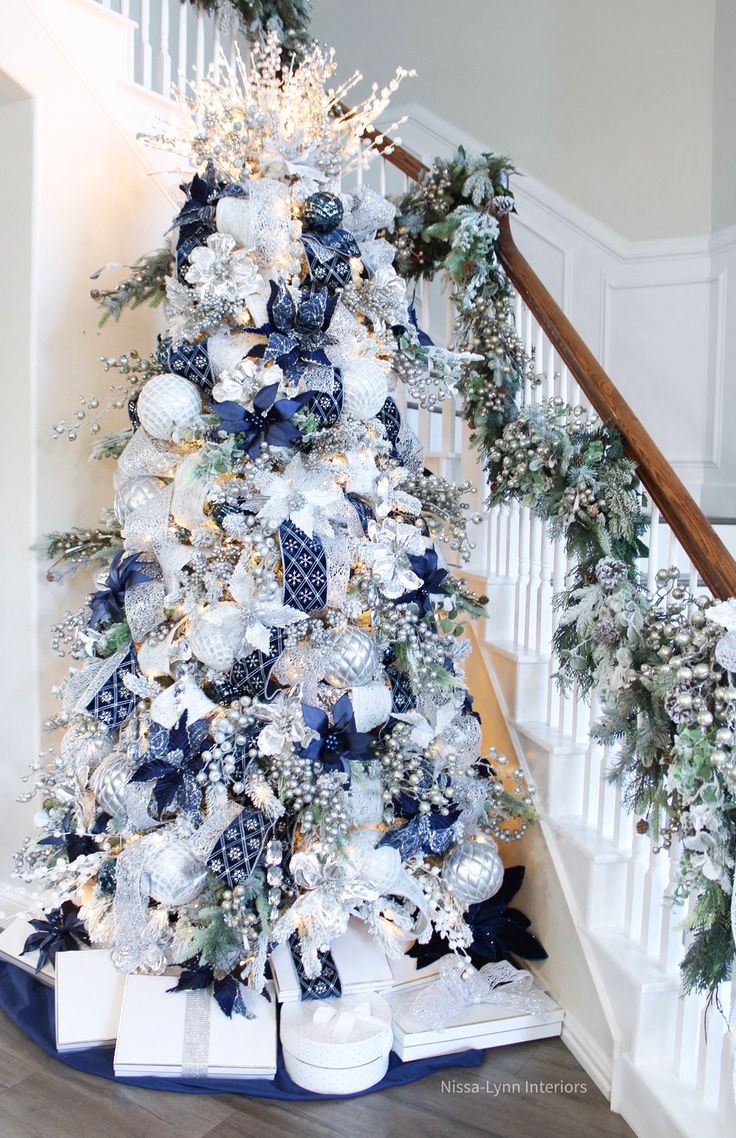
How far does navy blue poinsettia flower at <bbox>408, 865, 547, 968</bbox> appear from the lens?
2146 mm

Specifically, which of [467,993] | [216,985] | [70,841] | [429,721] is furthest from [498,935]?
[70,841]

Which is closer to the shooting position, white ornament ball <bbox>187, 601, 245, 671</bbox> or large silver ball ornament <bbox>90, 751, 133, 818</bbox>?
white ornament ball <bbox>187, 601, 245, 671</bbox>

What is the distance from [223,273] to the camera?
1818 millimetres

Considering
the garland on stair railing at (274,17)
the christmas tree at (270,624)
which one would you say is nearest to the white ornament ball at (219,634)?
the christmas tree at (270,624)

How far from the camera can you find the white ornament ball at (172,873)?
1.79m

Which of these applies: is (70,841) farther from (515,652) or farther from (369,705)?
(515,652)

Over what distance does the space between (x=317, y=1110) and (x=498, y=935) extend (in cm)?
64

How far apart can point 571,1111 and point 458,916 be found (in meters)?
0.44

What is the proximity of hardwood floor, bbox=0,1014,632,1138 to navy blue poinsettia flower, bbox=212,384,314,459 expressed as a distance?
4.37 ft

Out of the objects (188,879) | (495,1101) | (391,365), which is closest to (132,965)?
(188,879)

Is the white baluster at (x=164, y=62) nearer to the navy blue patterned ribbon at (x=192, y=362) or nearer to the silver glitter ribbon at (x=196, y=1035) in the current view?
the navy blue patterned ribbon at (x=192, y=362)

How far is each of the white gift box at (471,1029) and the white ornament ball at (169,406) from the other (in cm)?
139

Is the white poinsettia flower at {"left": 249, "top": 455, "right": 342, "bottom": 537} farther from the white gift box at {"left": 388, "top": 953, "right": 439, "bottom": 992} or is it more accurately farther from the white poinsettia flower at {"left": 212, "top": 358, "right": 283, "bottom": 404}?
the white gift box at {"left": 388, "top": 953, "right": 439, "bottom": 992}

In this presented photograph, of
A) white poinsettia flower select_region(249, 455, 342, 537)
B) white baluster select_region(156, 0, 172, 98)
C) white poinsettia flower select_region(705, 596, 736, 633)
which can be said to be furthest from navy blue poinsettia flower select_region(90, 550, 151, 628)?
white baluster select_region(156, 0, 172, 98)
